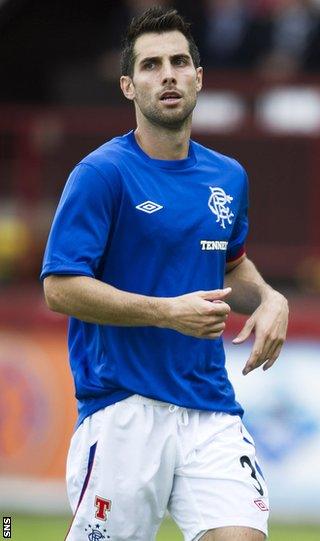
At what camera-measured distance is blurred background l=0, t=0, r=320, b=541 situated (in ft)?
37.8

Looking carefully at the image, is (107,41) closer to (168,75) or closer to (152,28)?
(152,28)

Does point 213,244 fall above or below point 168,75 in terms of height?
below

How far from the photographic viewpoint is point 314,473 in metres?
11.5

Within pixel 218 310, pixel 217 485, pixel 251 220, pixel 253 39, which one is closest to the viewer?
pixel 218 310

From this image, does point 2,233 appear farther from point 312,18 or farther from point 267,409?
point 312,18

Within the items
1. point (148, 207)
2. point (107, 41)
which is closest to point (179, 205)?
point (148, 207)

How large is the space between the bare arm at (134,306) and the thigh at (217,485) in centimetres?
60

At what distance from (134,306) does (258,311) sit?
64 centimetres

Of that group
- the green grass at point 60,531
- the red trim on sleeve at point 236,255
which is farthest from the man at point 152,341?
the green grass at point 60,531

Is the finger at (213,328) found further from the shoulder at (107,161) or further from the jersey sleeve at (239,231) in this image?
the jersey sleeve at (239,231)

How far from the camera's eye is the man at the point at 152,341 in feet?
19.0

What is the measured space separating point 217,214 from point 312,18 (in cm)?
923

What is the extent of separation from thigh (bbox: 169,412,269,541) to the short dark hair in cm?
150

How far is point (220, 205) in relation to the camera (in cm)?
618
